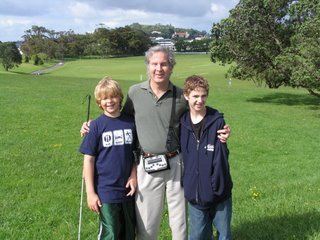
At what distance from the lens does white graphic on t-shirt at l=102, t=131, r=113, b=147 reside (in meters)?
4.41

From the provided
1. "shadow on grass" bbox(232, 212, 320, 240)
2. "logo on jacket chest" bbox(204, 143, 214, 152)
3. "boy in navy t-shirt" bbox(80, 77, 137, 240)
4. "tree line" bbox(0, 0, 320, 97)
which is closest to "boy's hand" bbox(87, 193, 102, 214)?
"boy in navy t-shirt" bbox(80, 77, 137, 240)

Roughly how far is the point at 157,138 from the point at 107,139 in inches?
19.9

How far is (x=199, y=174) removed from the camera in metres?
4.42

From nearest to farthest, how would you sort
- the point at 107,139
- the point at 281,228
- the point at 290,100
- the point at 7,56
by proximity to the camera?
the point at 107,139, the point at 281,228, the point at 290,100, the point at 7,56

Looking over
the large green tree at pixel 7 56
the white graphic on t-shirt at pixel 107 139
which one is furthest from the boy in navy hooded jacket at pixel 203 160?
the large green tree at pixel 7 56

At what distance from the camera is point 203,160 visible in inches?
173

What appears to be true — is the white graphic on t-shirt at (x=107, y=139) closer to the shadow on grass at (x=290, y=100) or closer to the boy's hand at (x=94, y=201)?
the boy's hand at (x=94, y=201)

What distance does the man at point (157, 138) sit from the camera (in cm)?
454

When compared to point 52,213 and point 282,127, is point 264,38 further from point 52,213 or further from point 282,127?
point 52,213

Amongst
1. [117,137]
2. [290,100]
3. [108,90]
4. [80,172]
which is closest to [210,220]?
[117,137]

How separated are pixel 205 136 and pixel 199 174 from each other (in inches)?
15.1

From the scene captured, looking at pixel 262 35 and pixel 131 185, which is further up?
pixel 262 35

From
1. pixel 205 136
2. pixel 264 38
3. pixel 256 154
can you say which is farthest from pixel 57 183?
pixel 264 38

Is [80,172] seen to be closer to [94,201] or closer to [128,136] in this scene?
[94,201]
